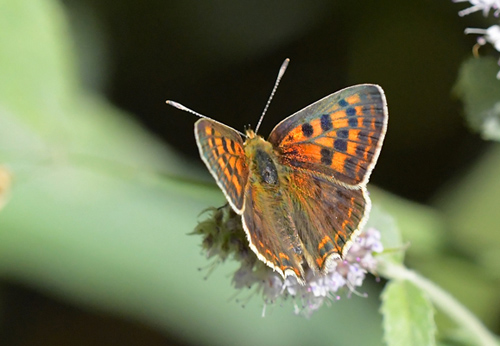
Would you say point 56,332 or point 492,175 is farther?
point 56,332

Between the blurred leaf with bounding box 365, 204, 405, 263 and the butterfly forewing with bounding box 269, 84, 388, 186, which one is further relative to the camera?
the blurred leaf with bounding box 365, 204, 405, 263

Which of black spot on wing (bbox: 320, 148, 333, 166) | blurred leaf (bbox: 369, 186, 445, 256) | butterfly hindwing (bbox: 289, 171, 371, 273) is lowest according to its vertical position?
blurred leaf (bbox: 369, 186, 445, 256)

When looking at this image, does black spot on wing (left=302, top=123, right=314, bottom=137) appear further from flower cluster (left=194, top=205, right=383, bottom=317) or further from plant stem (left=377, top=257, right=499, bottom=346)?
plant stem (left=377, top=257, right=499, bottom=346)

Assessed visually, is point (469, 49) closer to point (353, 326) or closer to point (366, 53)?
point (366, 53)

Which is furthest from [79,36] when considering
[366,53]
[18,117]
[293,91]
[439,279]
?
[439,279]

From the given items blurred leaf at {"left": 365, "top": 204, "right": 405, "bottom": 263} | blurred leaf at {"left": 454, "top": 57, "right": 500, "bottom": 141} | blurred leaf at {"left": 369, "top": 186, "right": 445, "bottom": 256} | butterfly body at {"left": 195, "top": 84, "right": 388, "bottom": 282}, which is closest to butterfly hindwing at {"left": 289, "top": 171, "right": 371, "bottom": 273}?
butterfly body at {"left": 195, "top": 84, "right": 388, "bottom": 282}

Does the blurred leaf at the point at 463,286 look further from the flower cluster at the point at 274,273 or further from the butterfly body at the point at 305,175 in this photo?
the butterfly body at the point at 305,175

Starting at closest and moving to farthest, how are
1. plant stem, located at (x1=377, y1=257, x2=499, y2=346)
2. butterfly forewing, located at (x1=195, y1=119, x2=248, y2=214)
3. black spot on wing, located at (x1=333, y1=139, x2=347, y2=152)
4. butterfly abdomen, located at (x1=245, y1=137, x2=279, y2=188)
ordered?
butterfly forewing, located at (x1=195, y1=119, x2=248, y2=214) → black spot on wing, located at (x1=333, y1=139, x2=347, y2=152) → butterfly abdomen, located at (x1=245, y1=137, x2=279, y2=188) → plant stem, located at (x1=377, y1=257, x2=499, y2=346)
